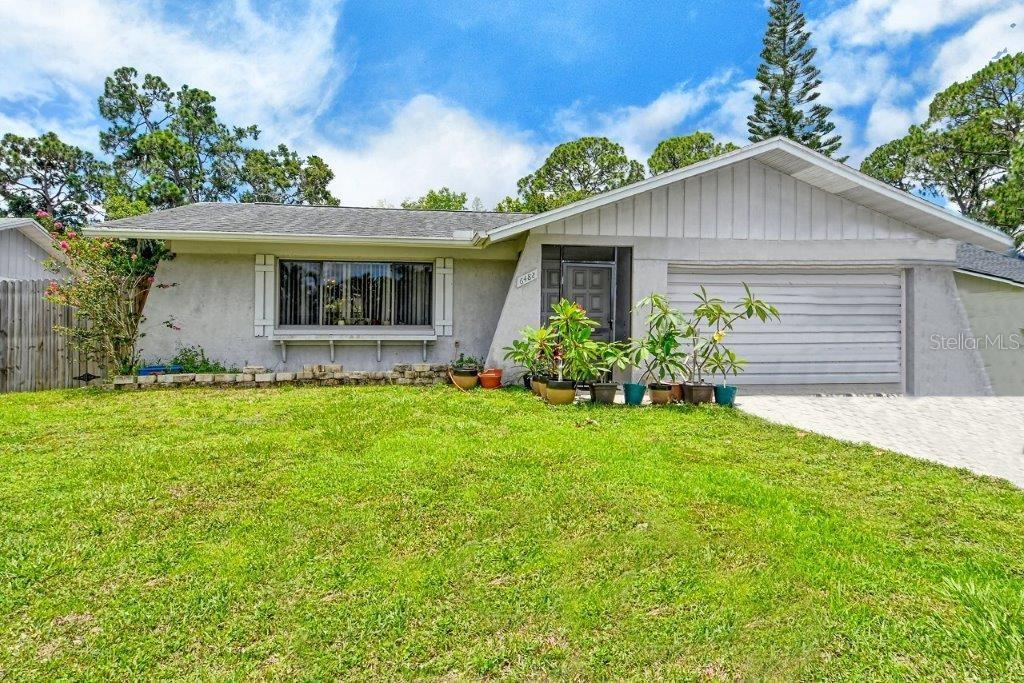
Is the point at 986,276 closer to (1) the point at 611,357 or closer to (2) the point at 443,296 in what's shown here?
(1) the point at 611,357

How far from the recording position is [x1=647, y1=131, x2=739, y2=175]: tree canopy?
95.6 feet

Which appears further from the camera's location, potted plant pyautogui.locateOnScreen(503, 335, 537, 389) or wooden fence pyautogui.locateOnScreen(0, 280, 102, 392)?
wooden fence pyautogui.locateOnScreen(0, 280, 102, 392)

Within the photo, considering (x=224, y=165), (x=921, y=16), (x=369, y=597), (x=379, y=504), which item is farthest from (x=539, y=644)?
(x=224, y=165)

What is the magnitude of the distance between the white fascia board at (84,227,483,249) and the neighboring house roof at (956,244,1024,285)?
8.73 m

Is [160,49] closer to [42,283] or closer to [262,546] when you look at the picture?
[42,283]

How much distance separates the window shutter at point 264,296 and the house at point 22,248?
7.27 metres

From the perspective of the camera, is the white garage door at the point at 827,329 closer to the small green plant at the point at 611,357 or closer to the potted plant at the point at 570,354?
the small green plant at the point at 611,357

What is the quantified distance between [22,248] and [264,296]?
30.1 ft

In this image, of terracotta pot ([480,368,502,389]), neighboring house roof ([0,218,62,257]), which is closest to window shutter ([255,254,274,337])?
terracotta pot ([480,368,502,389])

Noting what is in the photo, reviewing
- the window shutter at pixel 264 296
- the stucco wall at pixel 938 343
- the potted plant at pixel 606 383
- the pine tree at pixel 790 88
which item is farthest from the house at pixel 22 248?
the pine tree at pixel 790 88

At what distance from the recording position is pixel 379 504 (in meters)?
3.22

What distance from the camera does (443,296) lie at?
872 centimetres

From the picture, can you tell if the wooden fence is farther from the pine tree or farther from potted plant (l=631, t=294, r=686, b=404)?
the pine tree

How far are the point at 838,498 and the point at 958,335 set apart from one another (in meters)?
6.86
